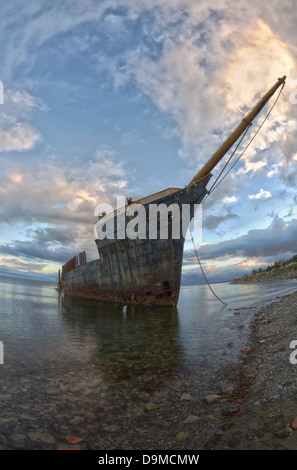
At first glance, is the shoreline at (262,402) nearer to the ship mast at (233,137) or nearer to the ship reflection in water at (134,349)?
the ship reflection in water at (134,349)

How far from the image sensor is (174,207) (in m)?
17.3

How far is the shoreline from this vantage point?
2.55 meters

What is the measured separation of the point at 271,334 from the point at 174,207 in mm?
11323

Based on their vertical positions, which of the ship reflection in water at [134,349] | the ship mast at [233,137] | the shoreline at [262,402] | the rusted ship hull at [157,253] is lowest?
the ship reflection in water at [134,349]

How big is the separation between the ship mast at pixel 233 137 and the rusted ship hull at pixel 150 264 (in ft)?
2.81

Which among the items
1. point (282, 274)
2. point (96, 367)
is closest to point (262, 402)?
point (96, 367)

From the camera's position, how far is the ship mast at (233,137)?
1623 cm

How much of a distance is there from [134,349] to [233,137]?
15764 mm

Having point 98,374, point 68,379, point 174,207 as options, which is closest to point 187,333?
point 98,374

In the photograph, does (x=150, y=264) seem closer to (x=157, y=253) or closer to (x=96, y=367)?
(x=157, y=253)

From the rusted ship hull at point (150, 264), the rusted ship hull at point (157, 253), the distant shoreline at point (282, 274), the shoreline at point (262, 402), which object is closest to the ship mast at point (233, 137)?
the rusted ship hull at point (157, 253)

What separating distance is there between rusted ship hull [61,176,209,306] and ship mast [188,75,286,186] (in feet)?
2.81

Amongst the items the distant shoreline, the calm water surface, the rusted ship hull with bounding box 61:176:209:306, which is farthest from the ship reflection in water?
the distant shoreline

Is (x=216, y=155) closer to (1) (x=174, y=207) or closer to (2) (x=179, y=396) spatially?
(1) (x=174, y=207)
